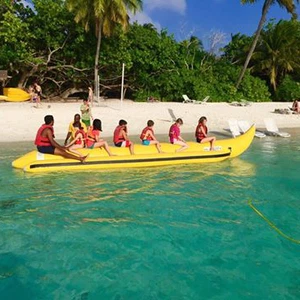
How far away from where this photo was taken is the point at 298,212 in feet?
18.4

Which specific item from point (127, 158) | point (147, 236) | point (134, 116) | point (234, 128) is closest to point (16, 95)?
point (134, 116)

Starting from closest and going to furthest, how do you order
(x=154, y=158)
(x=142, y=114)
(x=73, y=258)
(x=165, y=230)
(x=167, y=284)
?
(x=167, y=284)
(x=73, y=258)
(x=165, y=230)
(x=154, y=158)
(x=142, y=114)

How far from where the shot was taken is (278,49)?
24.9 metres

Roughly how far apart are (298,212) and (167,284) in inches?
117

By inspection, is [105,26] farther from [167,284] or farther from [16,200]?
[167,284]

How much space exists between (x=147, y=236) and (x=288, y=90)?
75.3 ft

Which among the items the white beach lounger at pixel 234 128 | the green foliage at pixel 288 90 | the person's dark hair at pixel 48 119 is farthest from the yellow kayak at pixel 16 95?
the green foliage at pixel 288 90

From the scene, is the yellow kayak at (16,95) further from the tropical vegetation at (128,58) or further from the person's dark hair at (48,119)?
the person's dark hair at (48,119)

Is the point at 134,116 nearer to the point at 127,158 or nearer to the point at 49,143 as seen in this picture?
the point at 127,158

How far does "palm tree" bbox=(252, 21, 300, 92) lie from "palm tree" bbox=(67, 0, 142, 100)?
10903 millimetres

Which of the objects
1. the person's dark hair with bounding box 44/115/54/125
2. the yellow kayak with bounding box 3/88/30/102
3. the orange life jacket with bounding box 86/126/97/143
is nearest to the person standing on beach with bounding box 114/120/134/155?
the orange life jacket with bounding box 86/126/97/143

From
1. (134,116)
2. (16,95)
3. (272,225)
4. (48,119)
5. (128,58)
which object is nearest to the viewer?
(272,225)

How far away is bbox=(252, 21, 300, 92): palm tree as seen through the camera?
24.7 metres

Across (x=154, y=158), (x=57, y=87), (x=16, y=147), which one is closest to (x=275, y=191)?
(x=154, y=158)
